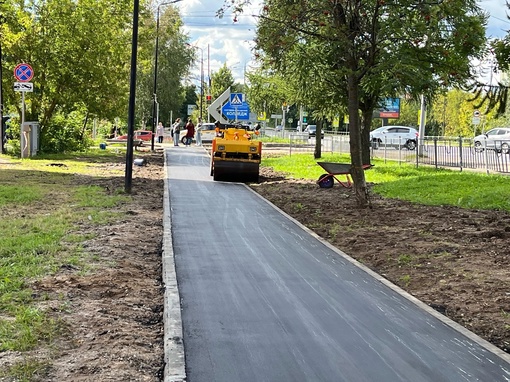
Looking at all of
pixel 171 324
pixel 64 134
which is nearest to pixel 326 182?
pixel 171 324

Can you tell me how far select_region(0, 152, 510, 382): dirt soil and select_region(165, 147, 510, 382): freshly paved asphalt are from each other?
0.34 m

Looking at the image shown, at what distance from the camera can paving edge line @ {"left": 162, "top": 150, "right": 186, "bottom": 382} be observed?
5047mm

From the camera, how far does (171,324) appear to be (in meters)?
6.21

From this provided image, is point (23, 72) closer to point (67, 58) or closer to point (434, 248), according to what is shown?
point (67, 58)

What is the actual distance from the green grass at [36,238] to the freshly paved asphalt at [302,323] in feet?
3.98

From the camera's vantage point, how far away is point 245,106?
33.2m

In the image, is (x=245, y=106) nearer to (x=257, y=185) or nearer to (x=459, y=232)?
(x=257, y=185)

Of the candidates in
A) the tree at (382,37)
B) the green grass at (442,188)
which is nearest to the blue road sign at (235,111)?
the green grass at (442,188)

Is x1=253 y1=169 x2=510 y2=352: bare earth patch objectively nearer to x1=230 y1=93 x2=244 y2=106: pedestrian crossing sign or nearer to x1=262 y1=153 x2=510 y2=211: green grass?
x1=262 y1=153 x2=510 y2=211: green grass

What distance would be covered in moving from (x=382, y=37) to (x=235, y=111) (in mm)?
19025

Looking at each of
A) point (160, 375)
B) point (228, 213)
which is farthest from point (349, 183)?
point (160, 375)

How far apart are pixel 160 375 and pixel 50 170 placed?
57.0ft

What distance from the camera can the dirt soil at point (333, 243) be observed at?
17.3 feet

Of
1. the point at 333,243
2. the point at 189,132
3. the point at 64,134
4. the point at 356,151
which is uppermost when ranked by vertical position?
the point at 189,132
